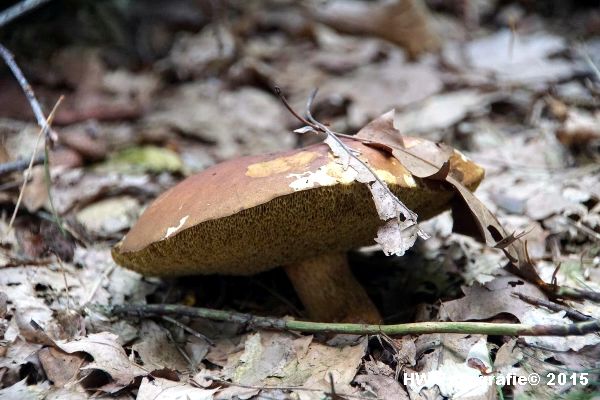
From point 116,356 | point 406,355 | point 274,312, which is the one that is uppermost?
point 116,356

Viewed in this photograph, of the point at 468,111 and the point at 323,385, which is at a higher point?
the point at 323,385

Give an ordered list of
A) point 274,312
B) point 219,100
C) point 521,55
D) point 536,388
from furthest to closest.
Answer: point 521,55 < point 219,100 < point 274,312 < point 536,388

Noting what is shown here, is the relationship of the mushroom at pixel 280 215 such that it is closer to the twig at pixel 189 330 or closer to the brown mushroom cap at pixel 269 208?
the brown mushroom cap at pixel 269 208

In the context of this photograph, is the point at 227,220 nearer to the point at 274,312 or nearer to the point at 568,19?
the point at 274,312

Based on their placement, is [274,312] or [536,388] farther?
[274,312]

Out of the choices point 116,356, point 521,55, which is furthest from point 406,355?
point 521,55

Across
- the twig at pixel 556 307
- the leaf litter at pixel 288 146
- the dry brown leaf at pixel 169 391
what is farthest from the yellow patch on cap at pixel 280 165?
the twig at pixel 556 307

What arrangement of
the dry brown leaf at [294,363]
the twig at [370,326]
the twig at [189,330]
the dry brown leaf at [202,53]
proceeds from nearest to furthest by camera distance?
the twig at [370,326] → the dry brown leaf at [294,363] → the twig at [189,330] → the dry brown leaf at [202,53]

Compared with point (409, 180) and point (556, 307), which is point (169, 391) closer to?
point (409, 180)
